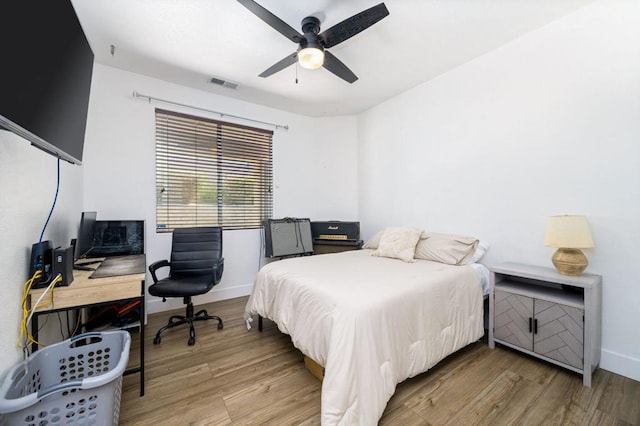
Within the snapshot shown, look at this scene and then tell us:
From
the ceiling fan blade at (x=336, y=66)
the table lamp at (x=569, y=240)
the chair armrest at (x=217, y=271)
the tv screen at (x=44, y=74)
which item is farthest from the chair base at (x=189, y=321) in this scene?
the table lamp at (x=569, y=240)


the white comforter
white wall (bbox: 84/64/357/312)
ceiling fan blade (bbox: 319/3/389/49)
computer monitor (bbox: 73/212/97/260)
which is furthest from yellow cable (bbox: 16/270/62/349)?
ceiling fan blade (bbox: 319/3/389/49)

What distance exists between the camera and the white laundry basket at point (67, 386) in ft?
3.17

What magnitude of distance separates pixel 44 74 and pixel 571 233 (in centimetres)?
308

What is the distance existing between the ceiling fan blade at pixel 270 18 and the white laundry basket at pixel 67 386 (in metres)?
2.13

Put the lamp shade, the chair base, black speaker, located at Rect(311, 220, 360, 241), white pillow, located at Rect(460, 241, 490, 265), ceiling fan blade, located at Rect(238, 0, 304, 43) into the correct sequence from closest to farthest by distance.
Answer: ceiling fan blade, located at Rect(238, 0, 304, 43) → the lamp shade → the chair base → white pillow, located at Rect(460, 241, 490, 265) → black speaker, located at Rect(311, 220, 360, 241)

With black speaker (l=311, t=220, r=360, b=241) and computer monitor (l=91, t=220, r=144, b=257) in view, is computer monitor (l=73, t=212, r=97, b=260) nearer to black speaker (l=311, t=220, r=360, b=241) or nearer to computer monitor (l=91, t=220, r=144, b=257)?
computer monitor (l=91, t=220, r=144, b=257)

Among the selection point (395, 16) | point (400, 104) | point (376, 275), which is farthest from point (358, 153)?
point (376, 275)

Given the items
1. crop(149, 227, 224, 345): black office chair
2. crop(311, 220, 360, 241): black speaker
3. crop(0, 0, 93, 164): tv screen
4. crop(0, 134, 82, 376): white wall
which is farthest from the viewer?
crop(311, 220, 360, 241): black speaker

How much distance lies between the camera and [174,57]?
2525mm

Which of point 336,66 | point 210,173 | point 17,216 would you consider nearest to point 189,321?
point 17,216

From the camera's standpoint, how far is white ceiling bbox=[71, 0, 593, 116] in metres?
1.91

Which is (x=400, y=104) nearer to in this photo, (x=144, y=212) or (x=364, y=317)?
(x=364, y=317)

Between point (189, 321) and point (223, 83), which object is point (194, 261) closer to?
point (189, 321)

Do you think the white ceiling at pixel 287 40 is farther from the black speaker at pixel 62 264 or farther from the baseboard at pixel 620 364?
the baseboard at pixel 620 364
